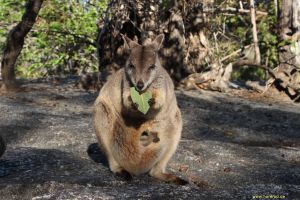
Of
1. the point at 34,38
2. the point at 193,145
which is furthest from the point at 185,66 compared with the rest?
the point at 193,145

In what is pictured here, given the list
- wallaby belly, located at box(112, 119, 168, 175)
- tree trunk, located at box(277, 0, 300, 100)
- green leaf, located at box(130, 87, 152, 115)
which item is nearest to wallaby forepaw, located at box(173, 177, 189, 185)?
wallaby belly, located at box(112, 119, 168, 175)

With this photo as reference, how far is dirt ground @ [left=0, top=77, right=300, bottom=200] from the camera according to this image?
18.5ft

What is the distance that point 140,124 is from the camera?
6109 millimetres

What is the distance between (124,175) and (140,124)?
56cm

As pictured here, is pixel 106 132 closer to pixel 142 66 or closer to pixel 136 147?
pixel 136 147

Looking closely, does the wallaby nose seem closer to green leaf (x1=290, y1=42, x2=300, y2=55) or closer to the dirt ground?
the dirt ground

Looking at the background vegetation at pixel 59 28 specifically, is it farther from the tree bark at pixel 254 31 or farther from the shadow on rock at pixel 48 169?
the shadow on rock at pixel 48 169

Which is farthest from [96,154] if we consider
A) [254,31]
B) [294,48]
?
[254,31]

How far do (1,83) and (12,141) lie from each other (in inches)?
219

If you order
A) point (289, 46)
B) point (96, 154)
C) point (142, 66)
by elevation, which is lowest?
point (289, 46)

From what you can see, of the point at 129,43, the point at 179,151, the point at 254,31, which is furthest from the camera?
the point at 254,31

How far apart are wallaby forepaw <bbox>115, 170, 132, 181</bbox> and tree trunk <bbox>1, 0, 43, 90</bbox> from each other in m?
7.86

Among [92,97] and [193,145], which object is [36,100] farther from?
[193,145]

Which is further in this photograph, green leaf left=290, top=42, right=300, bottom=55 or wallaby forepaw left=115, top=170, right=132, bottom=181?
green leaf left=290, top=42, right=300, bottom=55
